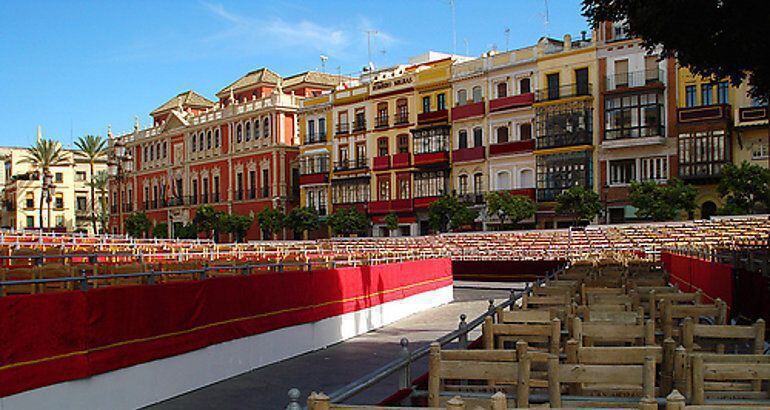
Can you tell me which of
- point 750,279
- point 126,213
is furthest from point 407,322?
point 126,213

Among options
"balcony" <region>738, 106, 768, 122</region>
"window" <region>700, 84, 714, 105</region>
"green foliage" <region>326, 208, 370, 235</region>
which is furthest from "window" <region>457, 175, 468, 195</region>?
"balcony" <region>738, 106, 768, 122</region>

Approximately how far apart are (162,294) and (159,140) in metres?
88.8

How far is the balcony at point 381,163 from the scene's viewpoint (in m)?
71.9

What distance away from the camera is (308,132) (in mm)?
80312

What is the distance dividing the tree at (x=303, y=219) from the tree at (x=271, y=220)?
44.9 inches

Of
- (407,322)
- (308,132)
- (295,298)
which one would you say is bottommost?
(407,322)

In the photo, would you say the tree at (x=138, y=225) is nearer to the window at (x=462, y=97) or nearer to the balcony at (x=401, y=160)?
the balcony at (x=401, y=160)

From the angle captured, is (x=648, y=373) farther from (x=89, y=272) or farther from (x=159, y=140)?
(x=159, y=140)

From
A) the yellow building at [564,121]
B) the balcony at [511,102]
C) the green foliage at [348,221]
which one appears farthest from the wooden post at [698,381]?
the green foliage at [348,221]

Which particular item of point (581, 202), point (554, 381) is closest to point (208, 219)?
point (581, 202)

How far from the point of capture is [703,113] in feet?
172

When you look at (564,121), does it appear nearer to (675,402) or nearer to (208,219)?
(208,219)

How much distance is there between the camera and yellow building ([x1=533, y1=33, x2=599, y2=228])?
57781 millimetres

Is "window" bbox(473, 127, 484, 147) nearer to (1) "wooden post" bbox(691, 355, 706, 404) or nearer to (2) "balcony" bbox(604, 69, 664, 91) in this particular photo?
(2) "balcony" bbox(604, 69, 664, 91)
